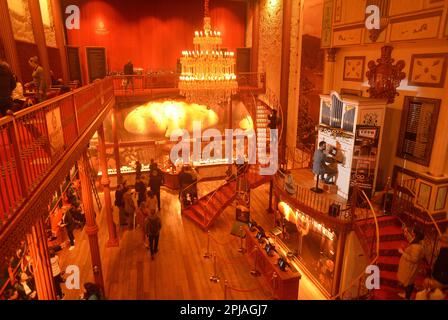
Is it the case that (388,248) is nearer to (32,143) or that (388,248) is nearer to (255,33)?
(32,143)

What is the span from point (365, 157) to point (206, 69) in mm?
5230

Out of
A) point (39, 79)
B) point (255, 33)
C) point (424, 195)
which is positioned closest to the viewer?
point (39, 79)

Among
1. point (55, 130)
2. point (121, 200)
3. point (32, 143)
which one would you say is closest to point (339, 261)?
point (121, 200)

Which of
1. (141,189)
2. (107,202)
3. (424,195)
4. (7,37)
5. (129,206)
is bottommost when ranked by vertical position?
(129,206)

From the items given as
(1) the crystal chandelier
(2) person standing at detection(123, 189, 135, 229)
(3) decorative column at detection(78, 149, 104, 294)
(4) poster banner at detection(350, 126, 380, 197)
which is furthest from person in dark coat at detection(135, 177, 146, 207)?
(4) poster banner at detection(350, 126, 380, 197)

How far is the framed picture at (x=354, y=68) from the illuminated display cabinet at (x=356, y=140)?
1.44m

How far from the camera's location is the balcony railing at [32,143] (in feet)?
11.9

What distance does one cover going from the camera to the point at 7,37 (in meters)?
8.41

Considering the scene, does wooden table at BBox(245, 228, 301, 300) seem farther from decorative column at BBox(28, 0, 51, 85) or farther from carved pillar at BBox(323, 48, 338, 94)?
decorative column at BBox(28, 0, 51, 85)

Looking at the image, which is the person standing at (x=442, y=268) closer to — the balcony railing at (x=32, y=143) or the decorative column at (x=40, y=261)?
the balcony railing at (x=32, y=143)

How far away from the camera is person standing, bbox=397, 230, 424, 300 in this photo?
620cm
